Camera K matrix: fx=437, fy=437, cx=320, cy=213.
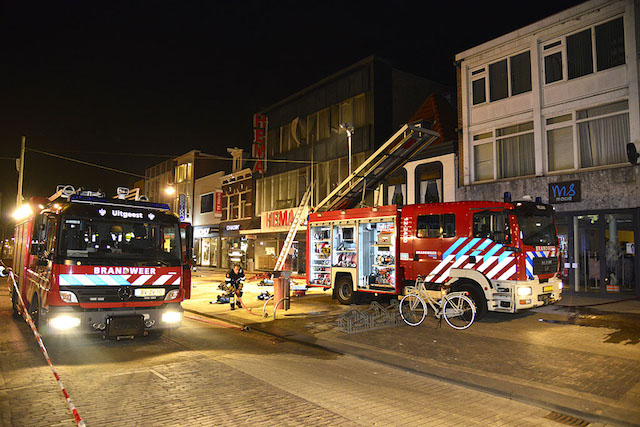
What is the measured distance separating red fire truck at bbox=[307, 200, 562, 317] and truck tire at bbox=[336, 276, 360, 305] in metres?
0.03

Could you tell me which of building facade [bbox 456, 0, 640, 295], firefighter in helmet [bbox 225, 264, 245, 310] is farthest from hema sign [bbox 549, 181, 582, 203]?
firefighter in helmet [bbox 225, 264, 245, 310]

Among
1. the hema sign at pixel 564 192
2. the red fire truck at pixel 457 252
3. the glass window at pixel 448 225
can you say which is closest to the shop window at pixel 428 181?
the hema sign at pixel 564 192

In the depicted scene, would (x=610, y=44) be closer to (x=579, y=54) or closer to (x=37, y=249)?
(x=579, y=54)

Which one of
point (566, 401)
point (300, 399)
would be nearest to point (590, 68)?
point (566, 401)

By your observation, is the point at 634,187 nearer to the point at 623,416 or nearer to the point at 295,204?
the point at 623,416

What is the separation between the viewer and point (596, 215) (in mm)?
15062

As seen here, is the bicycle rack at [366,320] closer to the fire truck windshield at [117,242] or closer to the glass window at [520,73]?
the fire truck windshield at [117,242]

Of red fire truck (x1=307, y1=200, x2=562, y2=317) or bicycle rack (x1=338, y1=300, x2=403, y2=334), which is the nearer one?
bicycle rack (x1=338, y1=300, x2=403, y2=334)

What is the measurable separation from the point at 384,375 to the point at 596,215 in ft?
40.0

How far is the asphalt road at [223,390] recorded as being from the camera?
4797 millimetres

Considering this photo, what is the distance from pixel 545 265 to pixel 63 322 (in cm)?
1041

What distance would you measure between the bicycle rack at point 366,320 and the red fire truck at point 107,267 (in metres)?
3.56

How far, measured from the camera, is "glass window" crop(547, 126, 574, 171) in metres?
16.0

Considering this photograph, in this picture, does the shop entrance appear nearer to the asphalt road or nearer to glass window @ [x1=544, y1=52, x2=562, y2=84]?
glass window @ [x1=544, y1=52, x2=562, y2=84]
